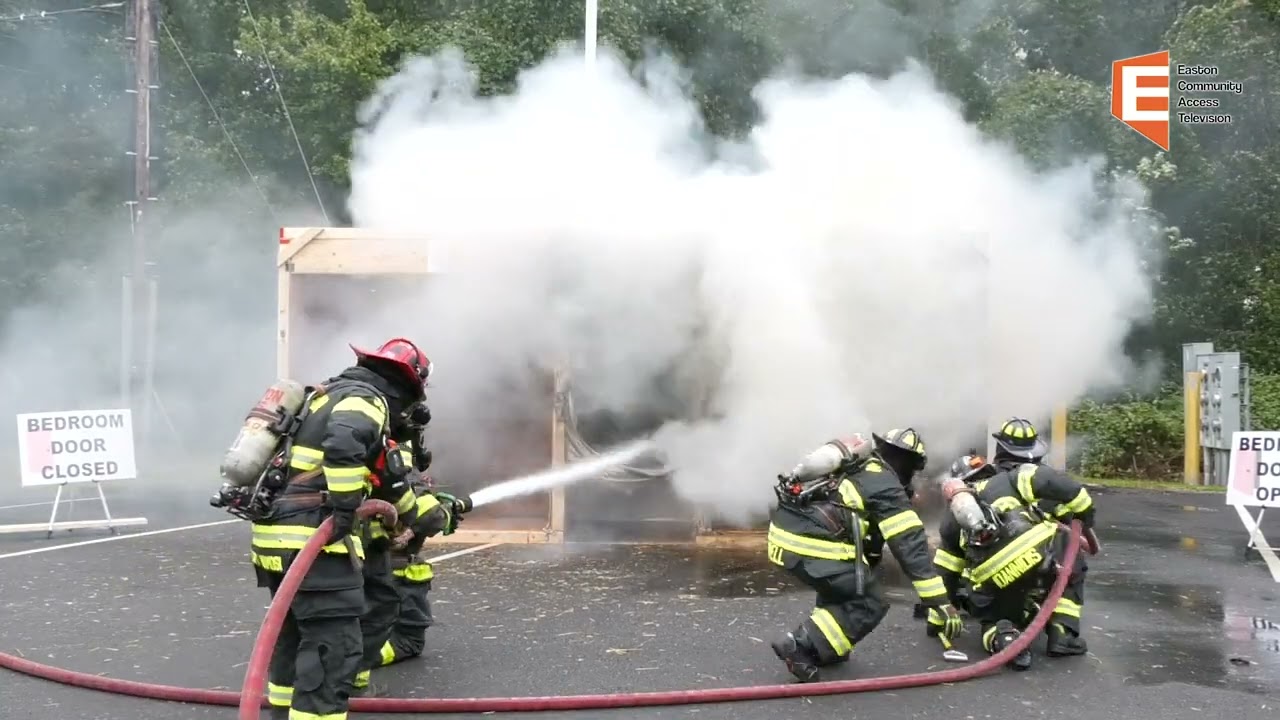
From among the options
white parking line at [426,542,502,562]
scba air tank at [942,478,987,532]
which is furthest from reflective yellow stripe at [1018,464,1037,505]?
white parking line at [426,542,502,562]

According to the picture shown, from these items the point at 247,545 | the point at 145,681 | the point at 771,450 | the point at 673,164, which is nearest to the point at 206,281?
the point at 247,545

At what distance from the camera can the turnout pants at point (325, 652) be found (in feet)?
13.5

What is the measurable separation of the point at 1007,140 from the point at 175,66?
14.6 m

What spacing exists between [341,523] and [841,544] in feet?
7.74

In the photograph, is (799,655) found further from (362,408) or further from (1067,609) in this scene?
(362,408)

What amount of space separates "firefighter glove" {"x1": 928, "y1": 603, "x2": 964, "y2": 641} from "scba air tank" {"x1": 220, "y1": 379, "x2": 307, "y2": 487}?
3254 millimetres

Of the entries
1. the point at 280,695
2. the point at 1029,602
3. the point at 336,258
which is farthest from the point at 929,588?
the point at 336,258

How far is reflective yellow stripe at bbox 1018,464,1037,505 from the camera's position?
5.60 m

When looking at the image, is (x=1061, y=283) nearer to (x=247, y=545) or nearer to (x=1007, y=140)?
(x=1007, y=140)

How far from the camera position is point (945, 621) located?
5430mm

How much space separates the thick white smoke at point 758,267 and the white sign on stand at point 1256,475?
145 centimetres

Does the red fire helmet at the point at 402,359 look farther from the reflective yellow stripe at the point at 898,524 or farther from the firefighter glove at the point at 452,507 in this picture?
the reflective yellow stripe at the point at 898,524

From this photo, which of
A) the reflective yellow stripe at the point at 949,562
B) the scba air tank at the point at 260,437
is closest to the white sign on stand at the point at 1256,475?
the reflective yellow stripe at the point at 949,562

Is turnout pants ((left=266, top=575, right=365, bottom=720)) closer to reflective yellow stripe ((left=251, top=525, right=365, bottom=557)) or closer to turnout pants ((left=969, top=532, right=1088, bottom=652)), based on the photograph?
reflective yellow stripe ((left=251, top=525, right=365, bottom=557))
